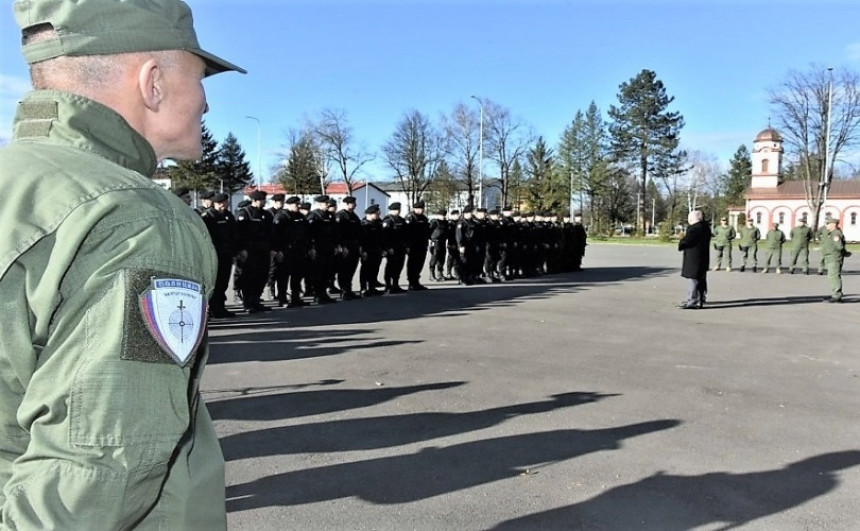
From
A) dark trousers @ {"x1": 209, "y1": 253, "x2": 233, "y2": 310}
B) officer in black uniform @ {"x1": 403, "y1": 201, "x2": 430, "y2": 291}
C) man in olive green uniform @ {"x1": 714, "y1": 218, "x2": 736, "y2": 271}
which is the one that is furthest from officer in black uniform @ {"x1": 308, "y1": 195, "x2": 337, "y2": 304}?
man in olive green uniform @ {"x1": 714, "y1": 218, "x2": 736, "y2": 271}

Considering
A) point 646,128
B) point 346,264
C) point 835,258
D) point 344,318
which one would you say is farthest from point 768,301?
point 646,128

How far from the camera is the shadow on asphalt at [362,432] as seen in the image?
182 inches

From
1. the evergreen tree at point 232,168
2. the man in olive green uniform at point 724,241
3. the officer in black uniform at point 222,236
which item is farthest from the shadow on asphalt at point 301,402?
the evergreen tree at point 232,168

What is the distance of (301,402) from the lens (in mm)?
5754

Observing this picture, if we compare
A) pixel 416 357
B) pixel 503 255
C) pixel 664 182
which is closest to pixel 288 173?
pixel 664 182

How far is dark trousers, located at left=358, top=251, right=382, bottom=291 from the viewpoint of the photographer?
1375 centimetres

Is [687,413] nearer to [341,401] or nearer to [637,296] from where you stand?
[341,401]

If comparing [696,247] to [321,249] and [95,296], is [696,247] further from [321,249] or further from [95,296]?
[95,296]

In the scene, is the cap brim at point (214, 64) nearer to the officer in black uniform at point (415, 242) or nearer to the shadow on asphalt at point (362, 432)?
the shadow on asphalt at point (362, 432)

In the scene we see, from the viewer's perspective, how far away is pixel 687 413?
18.7ft

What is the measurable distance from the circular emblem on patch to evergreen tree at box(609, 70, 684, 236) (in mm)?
79324

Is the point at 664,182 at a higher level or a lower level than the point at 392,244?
higher

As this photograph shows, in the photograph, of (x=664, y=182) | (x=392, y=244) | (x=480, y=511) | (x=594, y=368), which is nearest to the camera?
(x=480, y=511)

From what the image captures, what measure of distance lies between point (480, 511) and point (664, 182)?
3302 inches
